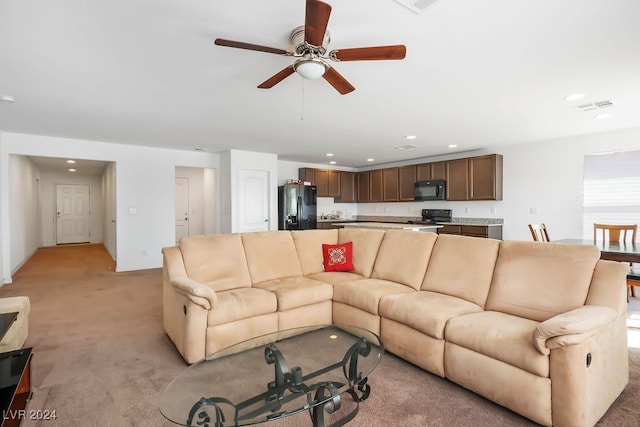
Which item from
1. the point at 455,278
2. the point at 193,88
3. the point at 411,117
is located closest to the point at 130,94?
the point at 193,88

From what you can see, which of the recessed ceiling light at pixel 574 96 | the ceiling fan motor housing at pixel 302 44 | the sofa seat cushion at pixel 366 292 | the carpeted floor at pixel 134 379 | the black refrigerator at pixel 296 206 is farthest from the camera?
the black refrigerator at pixel 296 206

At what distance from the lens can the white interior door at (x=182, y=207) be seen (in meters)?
8.58

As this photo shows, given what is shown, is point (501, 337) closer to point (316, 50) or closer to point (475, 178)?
point (316, 50)

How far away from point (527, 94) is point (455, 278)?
2.07 m

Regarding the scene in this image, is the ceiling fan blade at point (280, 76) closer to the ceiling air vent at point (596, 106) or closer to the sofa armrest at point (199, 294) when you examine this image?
the sofa armrest at point (199, 294)

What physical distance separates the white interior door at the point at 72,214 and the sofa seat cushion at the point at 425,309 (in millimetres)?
10995

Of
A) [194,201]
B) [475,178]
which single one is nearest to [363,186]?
[475,178]

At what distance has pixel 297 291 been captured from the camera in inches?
113

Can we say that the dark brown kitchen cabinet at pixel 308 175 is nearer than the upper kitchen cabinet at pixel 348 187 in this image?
Yes

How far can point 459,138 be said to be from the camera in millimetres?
5227

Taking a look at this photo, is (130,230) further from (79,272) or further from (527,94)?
(527,94)

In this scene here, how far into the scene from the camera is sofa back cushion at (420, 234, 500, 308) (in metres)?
2.51

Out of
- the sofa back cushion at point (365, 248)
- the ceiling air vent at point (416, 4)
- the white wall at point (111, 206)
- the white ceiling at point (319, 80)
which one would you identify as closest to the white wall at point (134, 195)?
the white wall at point (111, 206)

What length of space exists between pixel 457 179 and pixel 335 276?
4.21 metres
